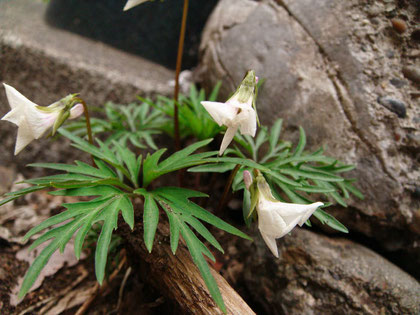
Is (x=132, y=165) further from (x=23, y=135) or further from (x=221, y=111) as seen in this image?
(x=221, y=111)

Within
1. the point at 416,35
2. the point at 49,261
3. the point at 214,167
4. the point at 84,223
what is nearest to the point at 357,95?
the point at 416,35

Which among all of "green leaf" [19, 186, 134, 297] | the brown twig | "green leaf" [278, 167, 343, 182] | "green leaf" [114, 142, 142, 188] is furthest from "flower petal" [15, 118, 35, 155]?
"green leaf" [278, 167, 343, 182]

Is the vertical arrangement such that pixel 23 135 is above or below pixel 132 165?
above

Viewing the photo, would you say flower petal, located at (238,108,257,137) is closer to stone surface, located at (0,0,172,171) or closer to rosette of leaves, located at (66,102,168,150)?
rosette of leaves, located at (66,102,168,150)

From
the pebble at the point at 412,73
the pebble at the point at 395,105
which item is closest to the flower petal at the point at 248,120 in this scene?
the pebble at the point at 395,105

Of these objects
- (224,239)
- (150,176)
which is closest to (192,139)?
(224,239)

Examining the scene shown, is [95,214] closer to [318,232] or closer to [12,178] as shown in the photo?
[318,232]

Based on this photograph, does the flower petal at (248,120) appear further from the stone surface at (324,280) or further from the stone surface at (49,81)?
the stone surface at (49,81)
